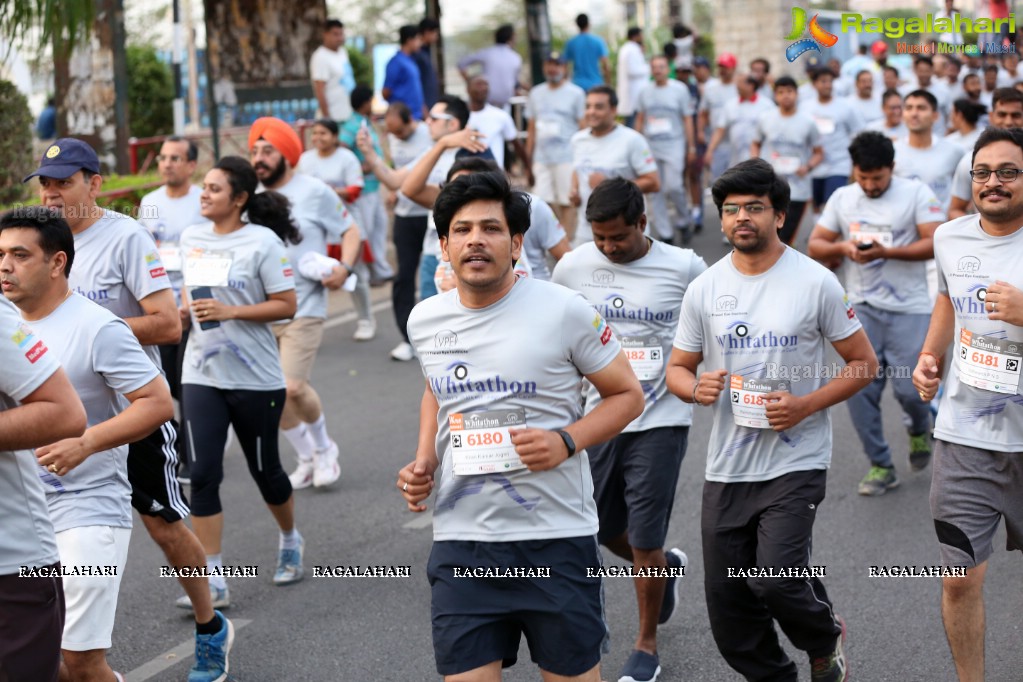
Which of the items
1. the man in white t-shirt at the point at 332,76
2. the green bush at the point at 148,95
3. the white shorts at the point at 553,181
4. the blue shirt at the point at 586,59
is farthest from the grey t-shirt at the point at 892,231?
the green bush at the point at 148,95

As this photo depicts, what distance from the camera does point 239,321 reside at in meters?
6.49

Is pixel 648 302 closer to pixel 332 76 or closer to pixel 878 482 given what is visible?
pixel 878 482

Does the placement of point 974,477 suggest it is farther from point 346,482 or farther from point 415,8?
point 415,8

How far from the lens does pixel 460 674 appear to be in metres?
3.96

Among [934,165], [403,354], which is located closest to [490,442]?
[934,165]

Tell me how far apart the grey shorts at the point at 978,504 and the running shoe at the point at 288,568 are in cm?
314

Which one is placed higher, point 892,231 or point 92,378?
point 892,231

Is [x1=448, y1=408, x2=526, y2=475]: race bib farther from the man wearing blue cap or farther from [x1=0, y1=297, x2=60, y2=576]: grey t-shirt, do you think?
the man wearing blue cap

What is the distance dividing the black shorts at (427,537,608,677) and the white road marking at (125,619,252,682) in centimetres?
203

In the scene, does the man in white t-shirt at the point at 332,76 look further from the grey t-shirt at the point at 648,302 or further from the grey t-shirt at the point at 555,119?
the grey t-shirt at the point at 648,302

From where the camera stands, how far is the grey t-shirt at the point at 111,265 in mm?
5500

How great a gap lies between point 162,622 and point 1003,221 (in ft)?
12.8

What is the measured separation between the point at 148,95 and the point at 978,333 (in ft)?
68.6

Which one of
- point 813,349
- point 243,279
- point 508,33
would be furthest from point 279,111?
point 813,349
